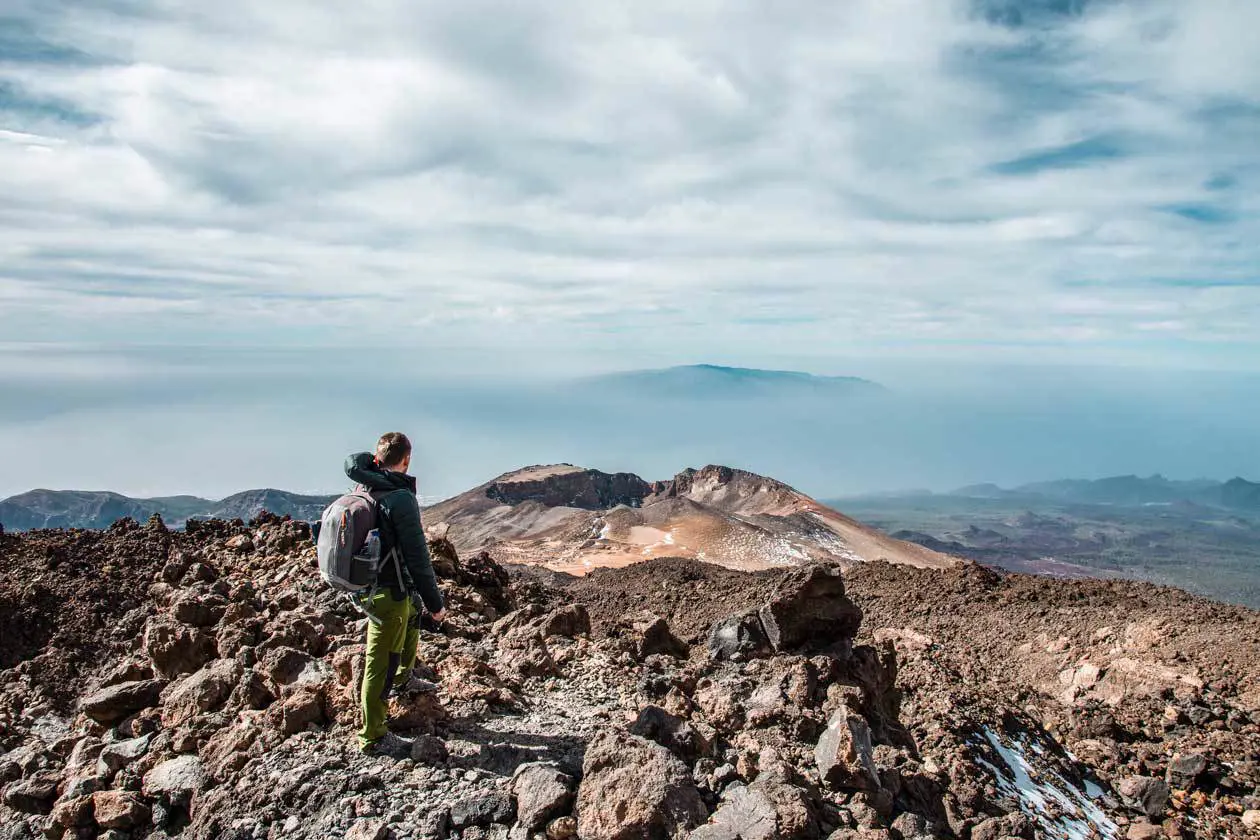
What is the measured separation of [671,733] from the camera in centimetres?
568

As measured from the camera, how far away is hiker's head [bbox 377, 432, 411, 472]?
5.42 m

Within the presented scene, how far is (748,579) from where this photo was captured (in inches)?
737

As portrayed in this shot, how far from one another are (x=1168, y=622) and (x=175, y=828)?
50.9 ft

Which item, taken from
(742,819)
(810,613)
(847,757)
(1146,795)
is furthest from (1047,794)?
(742,819)

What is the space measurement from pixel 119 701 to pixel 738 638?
6193 millimetres

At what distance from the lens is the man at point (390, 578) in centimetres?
529

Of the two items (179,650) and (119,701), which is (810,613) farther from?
(119,701)

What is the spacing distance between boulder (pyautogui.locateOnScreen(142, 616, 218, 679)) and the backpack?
3362mm

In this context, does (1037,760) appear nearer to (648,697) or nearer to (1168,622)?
(648,697)

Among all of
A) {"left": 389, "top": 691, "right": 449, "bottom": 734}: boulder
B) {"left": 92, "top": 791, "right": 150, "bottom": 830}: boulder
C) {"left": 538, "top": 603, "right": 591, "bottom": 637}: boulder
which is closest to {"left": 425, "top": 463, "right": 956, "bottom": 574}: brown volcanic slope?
{"left": 538, "top": 603, "right": 591, "bottom": 637}: boulder

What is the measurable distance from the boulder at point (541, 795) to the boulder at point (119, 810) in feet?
8.70

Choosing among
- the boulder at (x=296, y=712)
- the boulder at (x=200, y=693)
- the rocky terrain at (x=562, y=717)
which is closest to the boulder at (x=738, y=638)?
the rocky terrain at (x=562, y=717)

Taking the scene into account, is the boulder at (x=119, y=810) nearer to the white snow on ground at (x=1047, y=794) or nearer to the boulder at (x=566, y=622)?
the boulder at (x=566, y=622)

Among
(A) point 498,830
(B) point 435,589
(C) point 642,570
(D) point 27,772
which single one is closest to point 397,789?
(A) point 498,830
